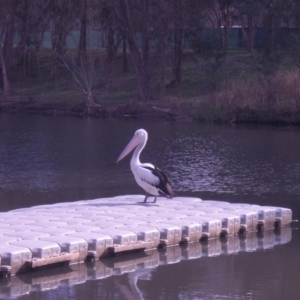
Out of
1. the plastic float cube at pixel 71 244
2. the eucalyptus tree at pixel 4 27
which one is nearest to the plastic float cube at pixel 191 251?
the plastic float cube at pixel 71 244

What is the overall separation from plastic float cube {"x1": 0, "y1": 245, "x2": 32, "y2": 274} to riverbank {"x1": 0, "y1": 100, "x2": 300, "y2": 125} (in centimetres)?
2133

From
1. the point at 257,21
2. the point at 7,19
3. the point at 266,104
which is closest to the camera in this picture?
the point at 266,104

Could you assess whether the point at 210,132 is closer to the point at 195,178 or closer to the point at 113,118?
the point at 113,118

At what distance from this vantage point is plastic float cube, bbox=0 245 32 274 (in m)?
8.37

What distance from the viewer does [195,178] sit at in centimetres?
1672

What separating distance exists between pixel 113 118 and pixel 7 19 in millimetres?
10901

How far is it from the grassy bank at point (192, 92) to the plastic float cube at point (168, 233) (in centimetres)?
1921

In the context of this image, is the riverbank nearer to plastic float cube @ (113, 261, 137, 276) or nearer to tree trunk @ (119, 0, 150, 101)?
tree trunk @ (119, 0, 150, 101)

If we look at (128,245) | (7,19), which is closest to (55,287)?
(128,245)

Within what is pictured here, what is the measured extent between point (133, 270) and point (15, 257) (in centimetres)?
157

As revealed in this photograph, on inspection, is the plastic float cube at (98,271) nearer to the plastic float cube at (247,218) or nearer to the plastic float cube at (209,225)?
the plastic float cube at (209,225)

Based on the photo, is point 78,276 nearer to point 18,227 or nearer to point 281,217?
point 18,227

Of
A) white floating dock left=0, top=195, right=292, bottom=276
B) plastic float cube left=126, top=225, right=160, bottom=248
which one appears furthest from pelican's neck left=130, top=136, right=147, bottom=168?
plastic float cube left=126, top=225, right=160, bottom=248

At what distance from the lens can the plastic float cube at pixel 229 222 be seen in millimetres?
10953
